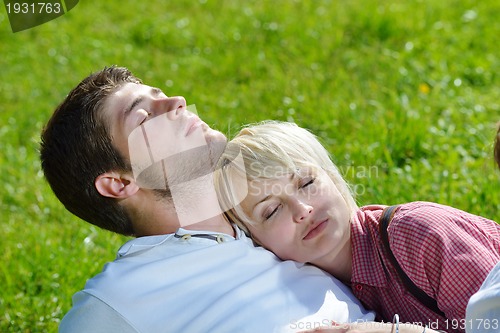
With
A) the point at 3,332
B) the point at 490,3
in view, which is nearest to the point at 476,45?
the point at 490,3

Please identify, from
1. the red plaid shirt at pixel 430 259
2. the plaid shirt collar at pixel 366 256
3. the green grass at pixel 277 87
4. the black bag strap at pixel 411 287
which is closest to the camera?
the red plaid shirt at pixel 430 259

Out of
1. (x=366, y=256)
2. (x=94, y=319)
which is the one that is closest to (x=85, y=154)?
(x=94, y=319)

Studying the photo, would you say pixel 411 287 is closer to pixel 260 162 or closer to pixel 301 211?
pixel 301 211

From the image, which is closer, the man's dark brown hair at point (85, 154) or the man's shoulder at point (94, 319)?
the man's shoulder at point (94, 319)

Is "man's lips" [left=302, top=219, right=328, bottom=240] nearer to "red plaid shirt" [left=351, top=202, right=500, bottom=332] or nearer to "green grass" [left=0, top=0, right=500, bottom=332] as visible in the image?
"red plaid shirt" [left=351, top=202, right=500, bottom=332]

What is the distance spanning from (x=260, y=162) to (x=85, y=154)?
2.03 feet

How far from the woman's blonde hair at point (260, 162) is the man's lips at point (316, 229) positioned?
0.17m

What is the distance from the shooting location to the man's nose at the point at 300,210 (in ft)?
8.75

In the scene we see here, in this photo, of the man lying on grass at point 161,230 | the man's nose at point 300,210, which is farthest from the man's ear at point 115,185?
the man's nose at point 300,210

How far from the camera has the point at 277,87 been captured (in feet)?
16.4

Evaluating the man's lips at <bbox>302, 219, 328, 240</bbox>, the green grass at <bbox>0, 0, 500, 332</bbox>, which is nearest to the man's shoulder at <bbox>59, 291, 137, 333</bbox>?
the man's lips at <bbox>302, 219, 328, 240</bbox>

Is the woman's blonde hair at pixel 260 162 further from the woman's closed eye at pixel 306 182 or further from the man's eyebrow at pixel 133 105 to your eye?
the man's eyebrow at pixel 133 105

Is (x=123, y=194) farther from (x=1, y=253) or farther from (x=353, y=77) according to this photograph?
(x=353, y=77)

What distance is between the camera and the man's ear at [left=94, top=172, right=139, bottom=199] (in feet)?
8.93
